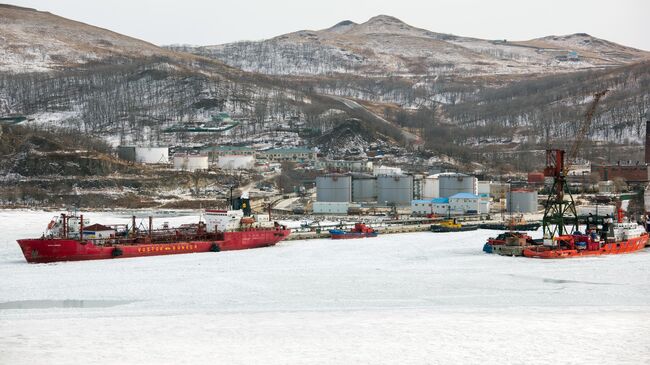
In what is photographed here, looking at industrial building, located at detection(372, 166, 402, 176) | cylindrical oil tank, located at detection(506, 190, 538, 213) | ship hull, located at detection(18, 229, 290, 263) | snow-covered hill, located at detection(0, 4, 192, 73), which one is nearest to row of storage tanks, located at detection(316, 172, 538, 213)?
cylindrical oil tank, located at detection(506, 190, 538, 213)

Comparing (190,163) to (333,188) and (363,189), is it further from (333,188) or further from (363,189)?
(333,188)

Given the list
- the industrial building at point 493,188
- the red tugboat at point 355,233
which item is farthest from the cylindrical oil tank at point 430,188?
the red tugboat at point 355,233

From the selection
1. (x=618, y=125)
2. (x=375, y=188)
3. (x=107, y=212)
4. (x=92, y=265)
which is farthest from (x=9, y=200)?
(x=618, y=125)

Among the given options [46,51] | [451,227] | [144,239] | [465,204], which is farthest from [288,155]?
[46,51]

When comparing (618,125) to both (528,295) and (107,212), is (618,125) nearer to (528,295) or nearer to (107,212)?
(107,212)

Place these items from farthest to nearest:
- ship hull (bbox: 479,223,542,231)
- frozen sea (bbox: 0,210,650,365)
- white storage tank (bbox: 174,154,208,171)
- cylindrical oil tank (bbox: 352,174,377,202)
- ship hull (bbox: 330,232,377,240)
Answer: white storage tank (bbox: 174,154,208,171) → cylindrical oil tank (bbox: 352,174,377,202) → ship hull (bbox: 479,223,542,231) → ship hull (bbox: 330,232,377,240) → frozen sea (bbox: 0,210,650,365)

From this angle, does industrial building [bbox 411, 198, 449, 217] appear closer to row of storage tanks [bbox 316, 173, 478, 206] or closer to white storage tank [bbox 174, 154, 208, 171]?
row of storage tanks [bbox 316, 173, 478, 206]
